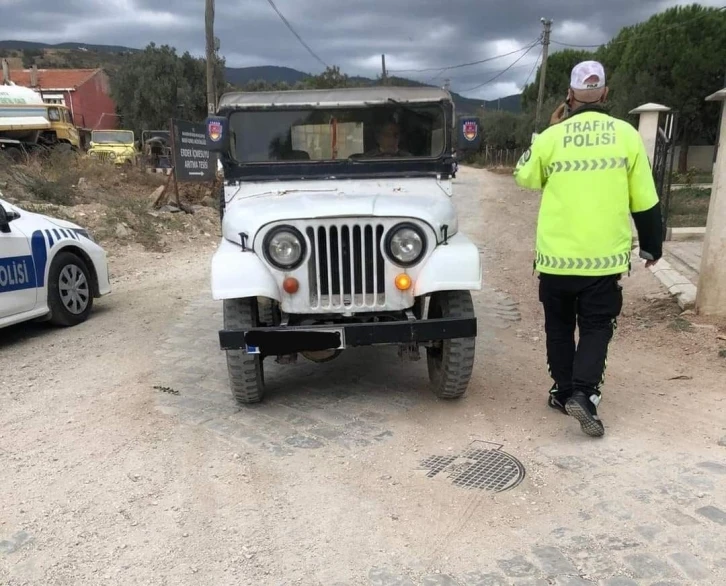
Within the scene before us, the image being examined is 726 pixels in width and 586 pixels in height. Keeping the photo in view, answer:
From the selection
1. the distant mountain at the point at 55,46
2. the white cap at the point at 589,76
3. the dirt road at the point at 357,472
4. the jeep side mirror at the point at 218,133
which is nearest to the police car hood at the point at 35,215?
the dirt road at the point at 357,472

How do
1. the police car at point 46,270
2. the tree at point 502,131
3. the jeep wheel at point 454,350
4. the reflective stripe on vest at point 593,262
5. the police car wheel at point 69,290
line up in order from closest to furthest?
the reflective stripe on vest at point 593,262 < the jeep wheel at point 454,350 < the police car at point 46,270 < the police car wheel at point 69,290 < the tree at point 502,131

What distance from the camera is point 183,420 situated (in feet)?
13.1

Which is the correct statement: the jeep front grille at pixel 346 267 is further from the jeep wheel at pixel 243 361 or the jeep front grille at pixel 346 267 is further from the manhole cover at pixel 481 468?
the manhole cover at pixel 481 468

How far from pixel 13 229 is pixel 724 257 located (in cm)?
624

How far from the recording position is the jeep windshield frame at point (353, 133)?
4.64m

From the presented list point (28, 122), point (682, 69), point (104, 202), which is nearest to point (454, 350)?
point (104, 202)

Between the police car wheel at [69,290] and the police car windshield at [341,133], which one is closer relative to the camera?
the police car windshield at [341,133]

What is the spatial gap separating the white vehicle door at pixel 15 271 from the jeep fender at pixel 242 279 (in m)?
2.77

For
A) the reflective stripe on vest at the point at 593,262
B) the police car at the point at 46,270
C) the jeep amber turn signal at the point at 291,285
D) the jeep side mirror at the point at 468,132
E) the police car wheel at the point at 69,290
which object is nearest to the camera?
the reflective stripe on vest at the point at 593,262

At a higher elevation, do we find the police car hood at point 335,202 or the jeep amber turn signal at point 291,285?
the police car hood at point 335,202

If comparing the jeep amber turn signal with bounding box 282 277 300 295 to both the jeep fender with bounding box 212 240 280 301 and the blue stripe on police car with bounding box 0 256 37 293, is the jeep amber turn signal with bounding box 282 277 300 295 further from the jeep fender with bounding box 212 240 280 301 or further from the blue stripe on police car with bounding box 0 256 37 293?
the blue stripe on police car with bounding box 0 256 37 293

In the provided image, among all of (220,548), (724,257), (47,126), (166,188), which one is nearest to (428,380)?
(220,548)

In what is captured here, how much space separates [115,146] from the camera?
24.1 meters

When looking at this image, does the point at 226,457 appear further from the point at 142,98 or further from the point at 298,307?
the point at 142,98
